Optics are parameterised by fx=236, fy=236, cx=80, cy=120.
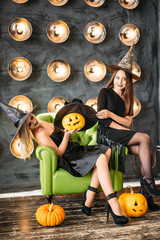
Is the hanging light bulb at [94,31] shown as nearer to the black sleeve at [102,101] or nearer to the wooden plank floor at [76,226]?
the black sleeve at [102,101]

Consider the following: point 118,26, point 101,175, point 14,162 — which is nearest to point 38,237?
point 101,175

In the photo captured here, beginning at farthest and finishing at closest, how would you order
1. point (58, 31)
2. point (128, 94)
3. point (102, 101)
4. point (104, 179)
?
point (58, 31)
point (128, 94)
point (102, 101)
point (104, 179)

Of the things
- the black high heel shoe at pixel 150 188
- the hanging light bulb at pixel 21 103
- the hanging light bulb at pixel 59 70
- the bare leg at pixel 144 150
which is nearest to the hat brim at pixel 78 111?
the bare leg at pixel 144 150

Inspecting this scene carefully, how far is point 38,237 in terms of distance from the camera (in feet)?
6.19

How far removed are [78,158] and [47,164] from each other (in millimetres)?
321

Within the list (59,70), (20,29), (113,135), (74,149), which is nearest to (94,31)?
(59,70)

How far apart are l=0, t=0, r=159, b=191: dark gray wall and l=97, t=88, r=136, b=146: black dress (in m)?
0.88

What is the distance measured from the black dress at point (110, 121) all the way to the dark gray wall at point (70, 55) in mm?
879

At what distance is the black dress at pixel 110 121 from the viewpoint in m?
2.54

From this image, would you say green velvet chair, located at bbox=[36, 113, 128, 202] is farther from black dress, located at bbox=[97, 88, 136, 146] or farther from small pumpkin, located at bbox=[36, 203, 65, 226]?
black dress, located at bbox=[97, 88, 136, 146]

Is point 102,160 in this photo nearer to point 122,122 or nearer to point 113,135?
point 113,135

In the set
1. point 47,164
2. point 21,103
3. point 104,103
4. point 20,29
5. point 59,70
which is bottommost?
point 47,164

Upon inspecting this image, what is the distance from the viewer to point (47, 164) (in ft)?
7.86

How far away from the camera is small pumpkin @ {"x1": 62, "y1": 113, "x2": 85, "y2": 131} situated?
7.68 feet
